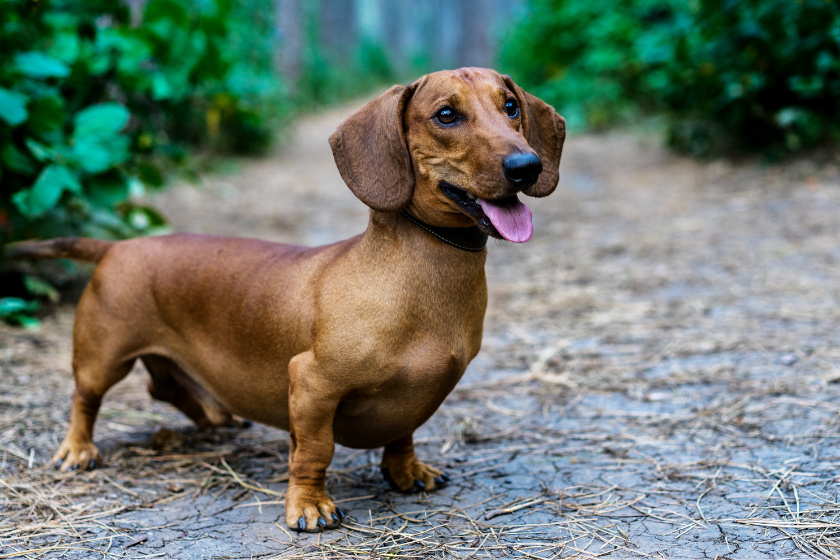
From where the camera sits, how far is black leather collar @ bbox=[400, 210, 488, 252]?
242 centimetres

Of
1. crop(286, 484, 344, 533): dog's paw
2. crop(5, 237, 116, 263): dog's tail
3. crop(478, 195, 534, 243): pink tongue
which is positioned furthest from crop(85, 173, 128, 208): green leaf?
crop(478, 195, 534, 243): pink tongue

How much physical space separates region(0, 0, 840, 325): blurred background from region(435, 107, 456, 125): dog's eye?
230cm

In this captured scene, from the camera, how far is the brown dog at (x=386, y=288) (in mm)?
2305

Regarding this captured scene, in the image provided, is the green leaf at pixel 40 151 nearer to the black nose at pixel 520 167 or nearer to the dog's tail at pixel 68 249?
the dog's tail at pixel 68 249

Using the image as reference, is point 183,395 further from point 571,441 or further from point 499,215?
point 499,215

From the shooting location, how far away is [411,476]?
2.79 m

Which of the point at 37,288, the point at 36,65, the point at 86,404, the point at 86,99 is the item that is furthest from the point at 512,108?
the point at 86,99

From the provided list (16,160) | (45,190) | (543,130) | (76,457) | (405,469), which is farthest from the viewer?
(16,160)

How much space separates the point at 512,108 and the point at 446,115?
281 mm

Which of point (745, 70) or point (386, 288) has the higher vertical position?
point (745, 70)

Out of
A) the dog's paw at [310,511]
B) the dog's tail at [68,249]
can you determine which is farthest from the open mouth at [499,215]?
the dog's tail at [68,249]

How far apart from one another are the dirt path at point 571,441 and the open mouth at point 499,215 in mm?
953

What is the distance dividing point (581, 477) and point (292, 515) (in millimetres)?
1090

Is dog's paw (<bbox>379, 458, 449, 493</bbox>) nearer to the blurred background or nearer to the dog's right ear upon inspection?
the dog's right ear
